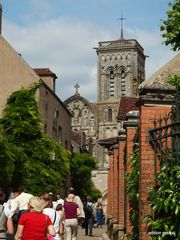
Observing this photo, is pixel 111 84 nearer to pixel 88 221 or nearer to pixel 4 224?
pixel 88 221

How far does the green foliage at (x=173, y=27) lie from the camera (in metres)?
15.2

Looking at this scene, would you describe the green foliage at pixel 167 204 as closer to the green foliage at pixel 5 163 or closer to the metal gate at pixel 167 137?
the metal gate at pixel 167 137

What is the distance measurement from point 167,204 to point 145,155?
165 cm

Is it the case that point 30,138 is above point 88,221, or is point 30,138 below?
above

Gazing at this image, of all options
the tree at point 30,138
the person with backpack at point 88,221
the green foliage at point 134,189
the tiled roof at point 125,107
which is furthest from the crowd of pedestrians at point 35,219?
the tiled roof at point 125,107

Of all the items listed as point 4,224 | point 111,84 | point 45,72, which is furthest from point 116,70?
point 4,224

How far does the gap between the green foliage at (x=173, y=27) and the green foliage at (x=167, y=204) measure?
7.80 m

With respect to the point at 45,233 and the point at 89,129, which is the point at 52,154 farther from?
the point at 89,129

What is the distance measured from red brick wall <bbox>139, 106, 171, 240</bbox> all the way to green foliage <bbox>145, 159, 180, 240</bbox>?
80cm

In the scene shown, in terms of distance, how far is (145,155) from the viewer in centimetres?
894

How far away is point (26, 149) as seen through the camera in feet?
106

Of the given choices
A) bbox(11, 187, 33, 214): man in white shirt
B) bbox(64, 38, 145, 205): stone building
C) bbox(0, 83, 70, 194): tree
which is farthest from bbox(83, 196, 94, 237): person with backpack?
bbox(64, 38, 145, 205): stone building

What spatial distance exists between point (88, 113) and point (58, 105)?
69161 mm

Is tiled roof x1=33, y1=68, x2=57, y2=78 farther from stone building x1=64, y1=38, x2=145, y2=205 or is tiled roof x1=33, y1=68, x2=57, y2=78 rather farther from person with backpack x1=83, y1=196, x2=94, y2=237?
stone building x1=64, y1=38, x2=145, y2=205
